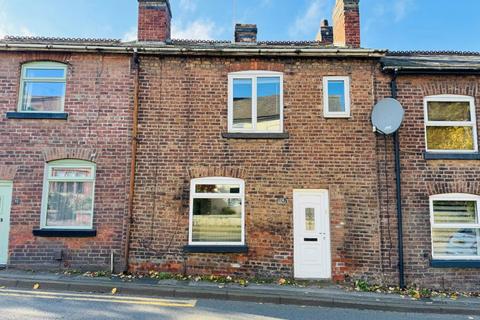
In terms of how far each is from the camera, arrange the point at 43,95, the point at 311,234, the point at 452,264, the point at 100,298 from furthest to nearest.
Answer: the point at 43,95 → the point at 311,234 → the point at 452,264 → the point at 100,298

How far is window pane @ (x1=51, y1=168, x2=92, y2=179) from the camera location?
29.6 feet

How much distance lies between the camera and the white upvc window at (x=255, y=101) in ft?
30.6

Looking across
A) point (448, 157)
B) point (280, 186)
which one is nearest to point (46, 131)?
point (280, 186)

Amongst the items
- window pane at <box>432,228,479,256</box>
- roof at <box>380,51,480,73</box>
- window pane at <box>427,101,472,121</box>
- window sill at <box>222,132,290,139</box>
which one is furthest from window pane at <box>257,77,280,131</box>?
window pane at <box>432,228,479,256</box>

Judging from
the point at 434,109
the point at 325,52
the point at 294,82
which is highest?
the point at 325,52

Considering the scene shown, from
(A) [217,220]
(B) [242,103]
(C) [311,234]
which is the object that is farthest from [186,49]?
(C) [311,234]

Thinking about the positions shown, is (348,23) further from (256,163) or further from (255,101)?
(256,163)

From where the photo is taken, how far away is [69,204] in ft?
29.6

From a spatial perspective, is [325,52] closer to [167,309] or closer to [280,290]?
[280,290]

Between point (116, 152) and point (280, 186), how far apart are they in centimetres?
437

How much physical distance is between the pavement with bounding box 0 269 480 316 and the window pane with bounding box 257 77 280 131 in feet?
13.4

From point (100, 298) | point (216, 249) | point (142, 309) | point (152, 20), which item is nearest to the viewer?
point (142, 309)

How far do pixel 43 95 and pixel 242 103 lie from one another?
5365 mm

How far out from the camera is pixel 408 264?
8680mm
